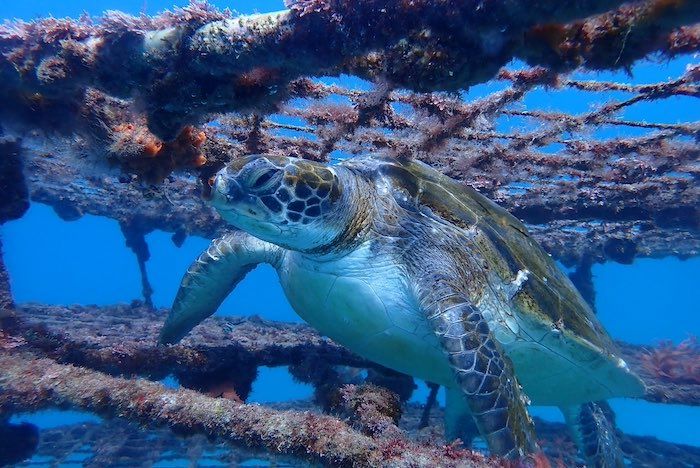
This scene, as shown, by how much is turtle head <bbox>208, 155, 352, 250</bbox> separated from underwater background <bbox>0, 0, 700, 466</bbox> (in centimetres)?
6036

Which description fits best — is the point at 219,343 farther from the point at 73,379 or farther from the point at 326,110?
the point at 326,110

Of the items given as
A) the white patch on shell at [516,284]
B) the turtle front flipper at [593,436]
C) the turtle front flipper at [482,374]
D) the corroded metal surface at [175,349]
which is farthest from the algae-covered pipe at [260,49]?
Result: the turtle front flipper at [593,436]

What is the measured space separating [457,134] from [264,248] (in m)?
2.71

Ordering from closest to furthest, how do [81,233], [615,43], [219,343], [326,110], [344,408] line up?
[615,43]
[344,408]
[326,110]
[219,343]
[81,233]

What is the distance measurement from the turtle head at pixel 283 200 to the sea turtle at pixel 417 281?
0.01 meters

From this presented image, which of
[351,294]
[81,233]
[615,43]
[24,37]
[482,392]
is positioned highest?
[615,43]

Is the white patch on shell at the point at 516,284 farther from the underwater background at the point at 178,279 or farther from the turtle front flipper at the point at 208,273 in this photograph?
the underwater background at the point at 178,279

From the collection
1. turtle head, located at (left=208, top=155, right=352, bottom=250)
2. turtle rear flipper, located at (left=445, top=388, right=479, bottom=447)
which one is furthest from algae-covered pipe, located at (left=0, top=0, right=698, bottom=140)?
turtle rear flipper, located at (left=445, top=388, right=479, bottom=447)

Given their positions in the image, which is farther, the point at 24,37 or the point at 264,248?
the point at 264,248

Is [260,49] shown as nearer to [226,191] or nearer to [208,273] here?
[226,191]

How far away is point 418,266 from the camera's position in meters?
4.10

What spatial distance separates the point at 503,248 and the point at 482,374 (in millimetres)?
1811

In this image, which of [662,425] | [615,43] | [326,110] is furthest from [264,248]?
[662,425]

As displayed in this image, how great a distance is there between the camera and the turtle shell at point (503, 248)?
428 cm
